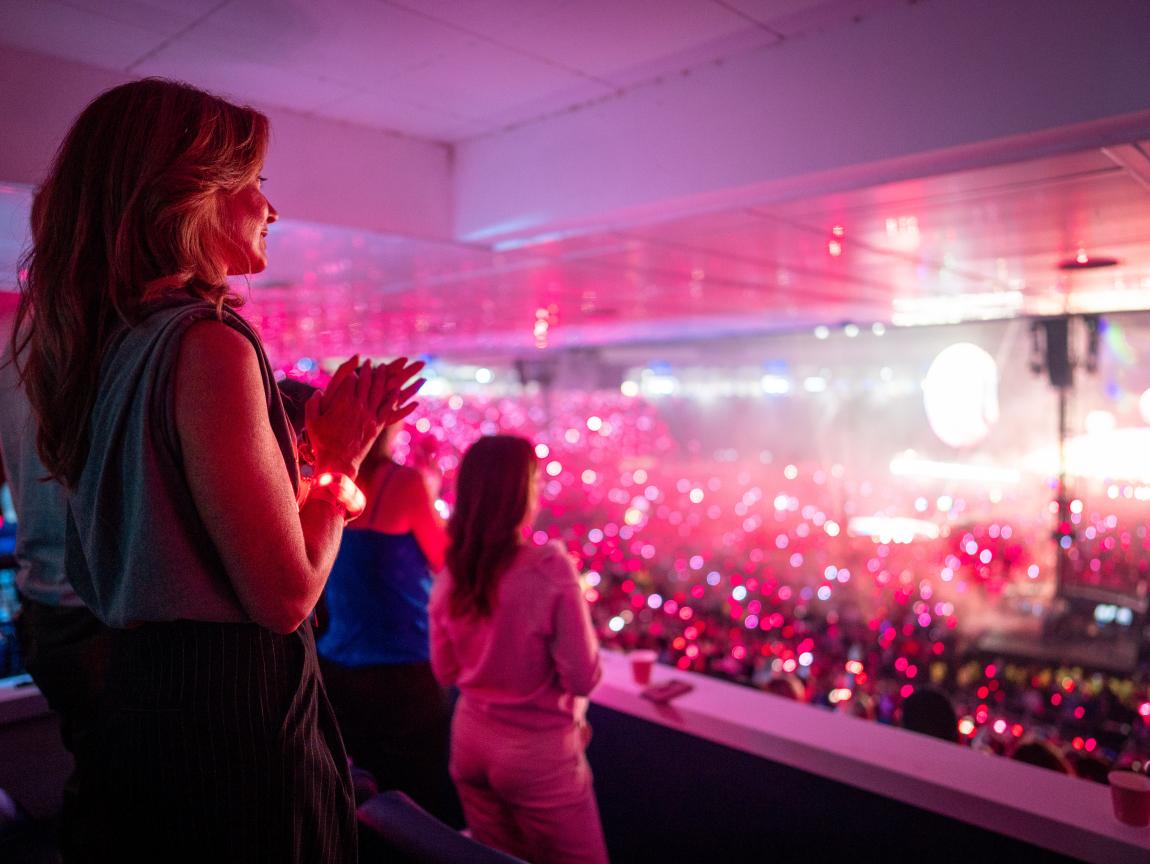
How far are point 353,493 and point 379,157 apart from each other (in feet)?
7.88

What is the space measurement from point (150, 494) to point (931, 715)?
13.2 ft

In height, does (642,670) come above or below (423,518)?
below

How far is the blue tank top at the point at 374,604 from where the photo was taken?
2.26m

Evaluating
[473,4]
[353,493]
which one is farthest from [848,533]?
[353,493]

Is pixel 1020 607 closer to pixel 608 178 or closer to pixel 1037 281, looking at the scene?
pixel 1037 281

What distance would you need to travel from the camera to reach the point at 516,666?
6.33ft

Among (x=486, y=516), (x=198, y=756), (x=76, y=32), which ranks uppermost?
(x=76, y=32)

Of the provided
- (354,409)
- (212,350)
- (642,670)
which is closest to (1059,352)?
(642,670)

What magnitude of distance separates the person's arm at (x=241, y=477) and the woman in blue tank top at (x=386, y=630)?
1.46 meters

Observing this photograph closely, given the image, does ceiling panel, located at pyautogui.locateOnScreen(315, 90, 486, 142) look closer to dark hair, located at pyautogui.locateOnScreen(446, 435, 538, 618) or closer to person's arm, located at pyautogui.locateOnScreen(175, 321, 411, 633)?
dark hair, located at pyautogui.locateOnScreen(446, 435, 538, 618)

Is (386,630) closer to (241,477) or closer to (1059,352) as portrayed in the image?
(241,477)

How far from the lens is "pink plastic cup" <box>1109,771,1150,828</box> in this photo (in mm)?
1854

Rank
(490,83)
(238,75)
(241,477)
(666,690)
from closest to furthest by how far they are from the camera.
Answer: (241,477)
(238,75)
(490,83)
(666,690)

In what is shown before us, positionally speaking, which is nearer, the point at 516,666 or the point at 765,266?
the point at 516,666
